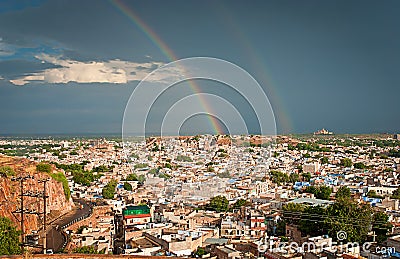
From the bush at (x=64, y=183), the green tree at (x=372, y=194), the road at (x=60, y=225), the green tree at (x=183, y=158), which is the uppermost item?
the green tree at (x=183, y=158)

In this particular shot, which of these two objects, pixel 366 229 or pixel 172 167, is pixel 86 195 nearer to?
pixel 172 167

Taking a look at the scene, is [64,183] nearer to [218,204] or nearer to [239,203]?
[218,204]

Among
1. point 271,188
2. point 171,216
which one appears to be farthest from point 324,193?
point 171,216

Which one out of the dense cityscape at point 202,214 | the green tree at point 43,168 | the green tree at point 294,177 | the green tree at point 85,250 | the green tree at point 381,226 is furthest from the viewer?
the green tree at point 294,177

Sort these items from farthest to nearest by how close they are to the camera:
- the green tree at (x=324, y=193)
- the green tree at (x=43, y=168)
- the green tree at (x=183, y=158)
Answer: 1. the green tree at (x=183, y=158)
2. the green tree at (x=324, y=193)
3. the green tree at (x=43, y=168)

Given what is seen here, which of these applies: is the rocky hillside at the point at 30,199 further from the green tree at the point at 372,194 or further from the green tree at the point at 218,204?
the green tree at the point at 372,194

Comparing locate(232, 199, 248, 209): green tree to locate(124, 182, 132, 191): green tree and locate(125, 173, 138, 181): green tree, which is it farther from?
locate(125, 173, 138, 181): green tree

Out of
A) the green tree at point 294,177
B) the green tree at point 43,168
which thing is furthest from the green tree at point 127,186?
the green tree at point 294,177
